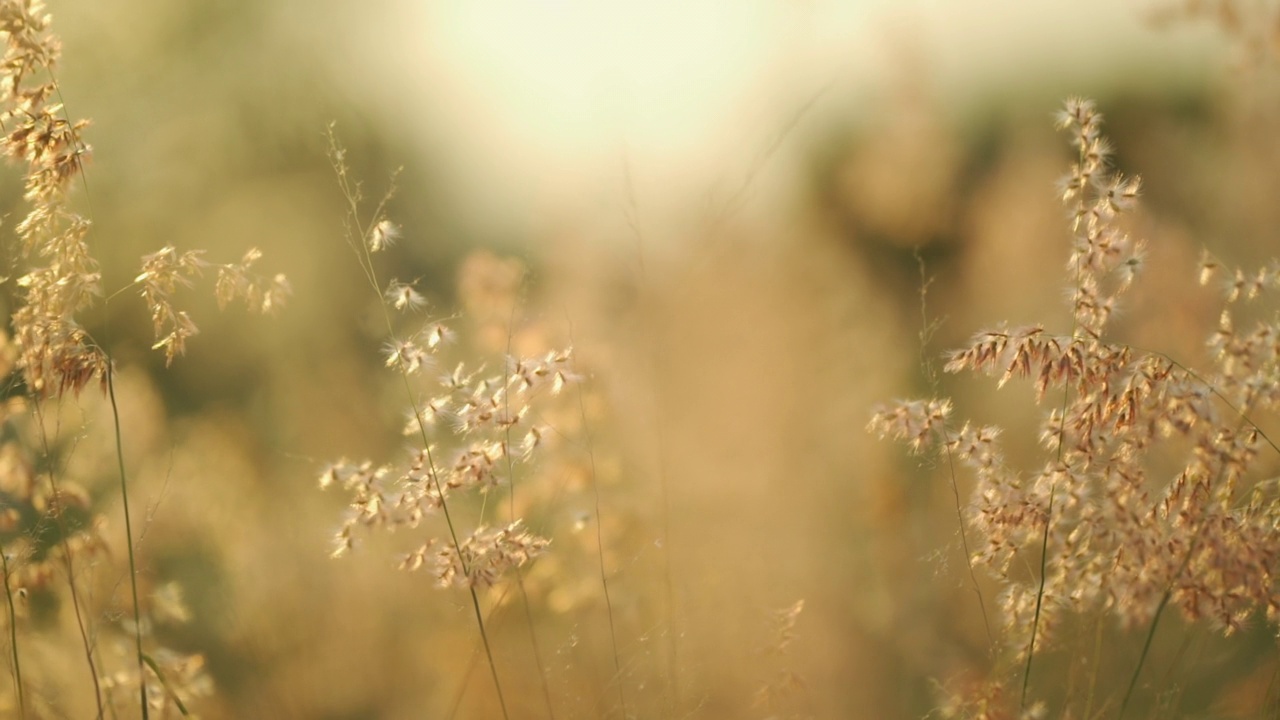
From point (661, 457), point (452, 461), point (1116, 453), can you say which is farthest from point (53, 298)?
point (1116, 453)

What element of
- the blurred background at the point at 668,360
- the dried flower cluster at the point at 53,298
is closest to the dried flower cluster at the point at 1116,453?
the blurred background at the point at 668,360

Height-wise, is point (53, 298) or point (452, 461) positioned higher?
point (53, 298)

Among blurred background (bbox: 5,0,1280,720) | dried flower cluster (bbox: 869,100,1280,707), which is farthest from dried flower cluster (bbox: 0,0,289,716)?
dried flower cluster (bbox: 869,100,1280,707)

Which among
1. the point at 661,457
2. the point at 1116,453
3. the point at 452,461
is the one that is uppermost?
the point at 661,457

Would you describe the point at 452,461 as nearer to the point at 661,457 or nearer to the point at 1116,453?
the point at 661,457

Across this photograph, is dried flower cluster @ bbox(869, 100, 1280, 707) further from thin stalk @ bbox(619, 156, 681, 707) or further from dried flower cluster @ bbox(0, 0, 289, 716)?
dried flower cluster @ bbox(0, 0, 289, 716)

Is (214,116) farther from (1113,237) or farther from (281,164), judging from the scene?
(1113,237)
